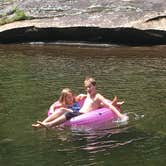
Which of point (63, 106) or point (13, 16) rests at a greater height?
point (13, 16)

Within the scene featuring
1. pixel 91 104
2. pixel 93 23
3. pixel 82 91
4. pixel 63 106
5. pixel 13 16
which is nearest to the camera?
pixel 63 106

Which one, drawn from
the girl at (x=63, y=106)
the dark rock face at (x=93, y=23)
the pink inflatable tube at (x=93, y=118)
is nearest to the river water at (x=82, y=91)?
the pink inflatable tube at (x=93, y=118)

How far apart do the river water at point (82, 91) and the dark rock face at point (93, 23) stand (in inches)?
30.0

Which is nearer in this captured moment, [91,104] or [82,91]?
[91,104]

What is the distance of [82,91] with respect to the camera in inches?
653

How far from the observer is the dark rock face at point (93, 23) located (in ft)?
84.0

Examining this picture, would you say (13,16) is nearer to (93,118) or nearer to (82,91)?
(82,91)

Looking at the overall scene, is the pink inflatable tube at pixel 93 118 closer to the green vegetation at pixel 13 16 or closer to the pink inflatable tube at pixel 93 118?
the pink inflatable tube at pixel 93 118

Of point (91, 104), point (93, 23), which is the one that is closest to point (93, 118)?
point (91, 104)

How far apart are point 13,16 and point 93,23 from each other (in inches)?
176

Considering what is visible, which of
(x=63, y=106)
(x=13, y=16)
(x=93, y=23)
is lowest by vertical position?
(x=63, y=106)

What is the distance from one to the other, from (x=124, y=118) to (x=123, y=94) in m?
2.73

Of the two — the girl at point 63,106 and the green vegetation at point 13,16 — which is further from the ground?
the green vegetation at point 13,16

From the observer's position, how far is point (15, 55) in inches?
963
